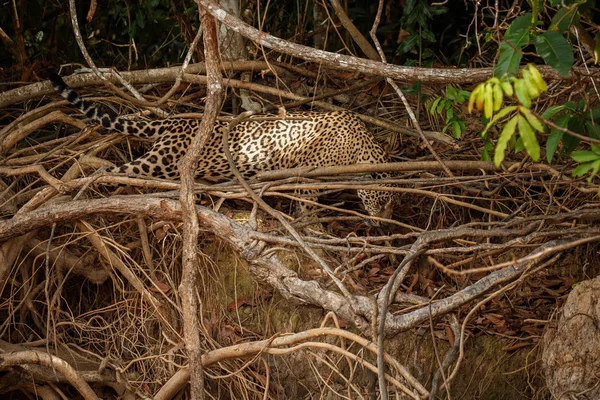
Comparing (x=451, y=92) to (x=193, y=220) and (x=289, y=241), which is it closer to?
(x=289, y=241)

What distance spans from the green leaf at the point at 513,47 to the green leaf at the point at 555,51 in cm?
7

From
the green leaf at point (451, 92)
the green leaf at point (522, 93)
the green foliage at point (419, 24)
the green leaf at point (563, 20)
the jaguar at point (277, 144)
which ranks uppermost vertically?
the green leaf at point (563, 20)

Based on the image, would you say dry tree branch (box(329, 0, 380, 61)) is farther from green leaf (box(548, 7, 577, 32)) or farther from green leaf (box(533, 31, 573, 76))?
green leaf (box(533, 31, 573, 76))

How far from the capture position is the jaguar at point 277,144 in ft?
23.2

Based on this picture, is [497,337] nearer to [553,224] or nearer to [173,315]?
[553,224]

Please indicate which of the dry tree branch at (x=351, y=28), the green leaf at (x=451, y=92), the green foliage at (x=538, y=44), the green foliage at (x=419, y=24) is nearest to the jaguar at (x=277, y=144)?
the dry tree branch at (x=351, y=28)

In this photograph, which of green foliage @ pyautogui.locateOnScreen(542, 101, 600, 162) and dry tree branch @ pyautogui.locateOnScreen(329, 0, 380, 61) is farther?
dry tree branch @ pyautogui.locateOnScreen(329, 0, 380, 61)

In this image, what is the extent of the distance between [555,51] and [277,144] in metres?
3.78

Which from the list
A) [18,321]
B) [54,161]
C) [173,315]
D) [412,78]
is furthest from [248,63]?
[412,78]

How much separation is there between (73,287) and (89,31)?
3219 mm

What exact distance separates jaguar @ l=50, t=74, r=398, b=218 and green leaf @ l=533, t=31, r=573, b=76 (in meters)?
3.31

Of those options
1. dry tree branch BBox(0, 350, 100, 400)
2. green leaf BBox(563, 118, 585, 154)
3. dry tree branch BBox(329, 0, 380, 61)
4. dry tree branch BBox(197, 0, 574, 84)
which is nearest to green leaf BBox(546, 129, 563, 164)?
green leaf BBox(563, 118, 585, 154)

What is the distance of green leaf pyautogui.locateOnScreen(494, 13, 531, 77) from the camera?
371cm

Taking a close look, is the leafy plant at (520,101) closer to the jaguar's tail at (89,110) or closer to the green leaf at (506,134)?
the green leaf at (506,134)
